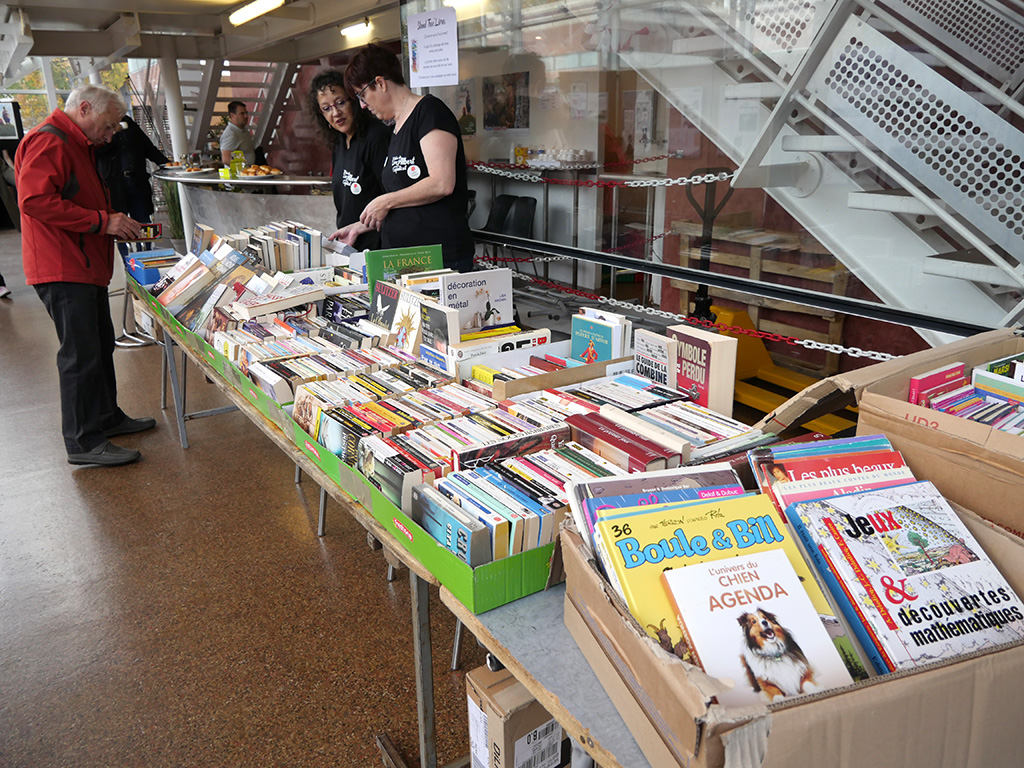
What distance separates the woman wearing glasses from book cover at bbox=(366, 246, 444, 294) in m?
0.36

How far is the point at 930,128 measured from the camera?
2.96 m

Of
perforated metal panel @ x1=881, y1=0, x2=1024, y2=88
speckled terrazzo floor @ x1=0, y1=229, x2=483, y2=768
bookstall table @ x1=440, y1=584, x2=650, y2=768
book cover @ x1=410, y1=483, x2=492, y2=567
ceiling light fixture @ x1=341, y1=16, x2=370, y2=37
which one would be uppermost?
ceiling light fixture @ x1=341, y1=16, x2=370, y2=37

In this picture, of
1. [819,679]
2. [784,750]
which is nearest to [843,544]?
[819,679]

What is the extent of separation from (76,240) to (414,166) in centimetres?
169

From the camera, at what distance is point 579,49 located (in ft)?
14.8

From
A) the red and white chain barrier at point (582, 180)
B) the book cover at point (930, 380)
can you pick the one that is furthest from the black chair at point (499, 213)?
the book cover at point (930, 380)

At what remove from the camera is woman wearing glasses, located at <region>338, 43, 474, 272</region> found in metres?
3.04

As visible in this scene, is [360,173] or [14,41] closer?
[360,173]

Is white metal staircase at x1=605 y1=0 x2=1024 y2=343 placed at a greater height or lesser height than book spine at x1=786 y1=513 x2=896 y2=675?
greater

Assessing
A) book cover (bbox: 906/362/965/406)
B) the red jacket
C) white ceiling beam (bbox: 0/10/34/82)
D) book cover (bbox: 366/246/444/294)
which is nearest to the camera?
book cover (bbox: 906/362/965/406)

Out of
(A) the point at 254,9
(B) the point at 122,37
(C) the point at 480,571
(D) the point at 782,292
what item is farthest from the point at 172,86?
(C) the point at 480,571

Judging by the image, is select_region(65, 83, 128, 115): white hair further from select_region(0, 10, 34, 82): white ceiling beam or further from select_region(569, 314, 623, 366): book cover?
select_region(0, 10, 34, 82): white ceiling beam

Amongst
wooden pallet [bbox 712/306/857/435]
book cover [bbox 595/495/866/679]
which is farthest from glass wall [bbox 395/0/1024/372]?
book cover [bbox 595/495/866/679]

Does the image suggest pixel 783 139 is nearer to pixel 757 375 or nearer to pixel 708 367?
pixel 757 375
